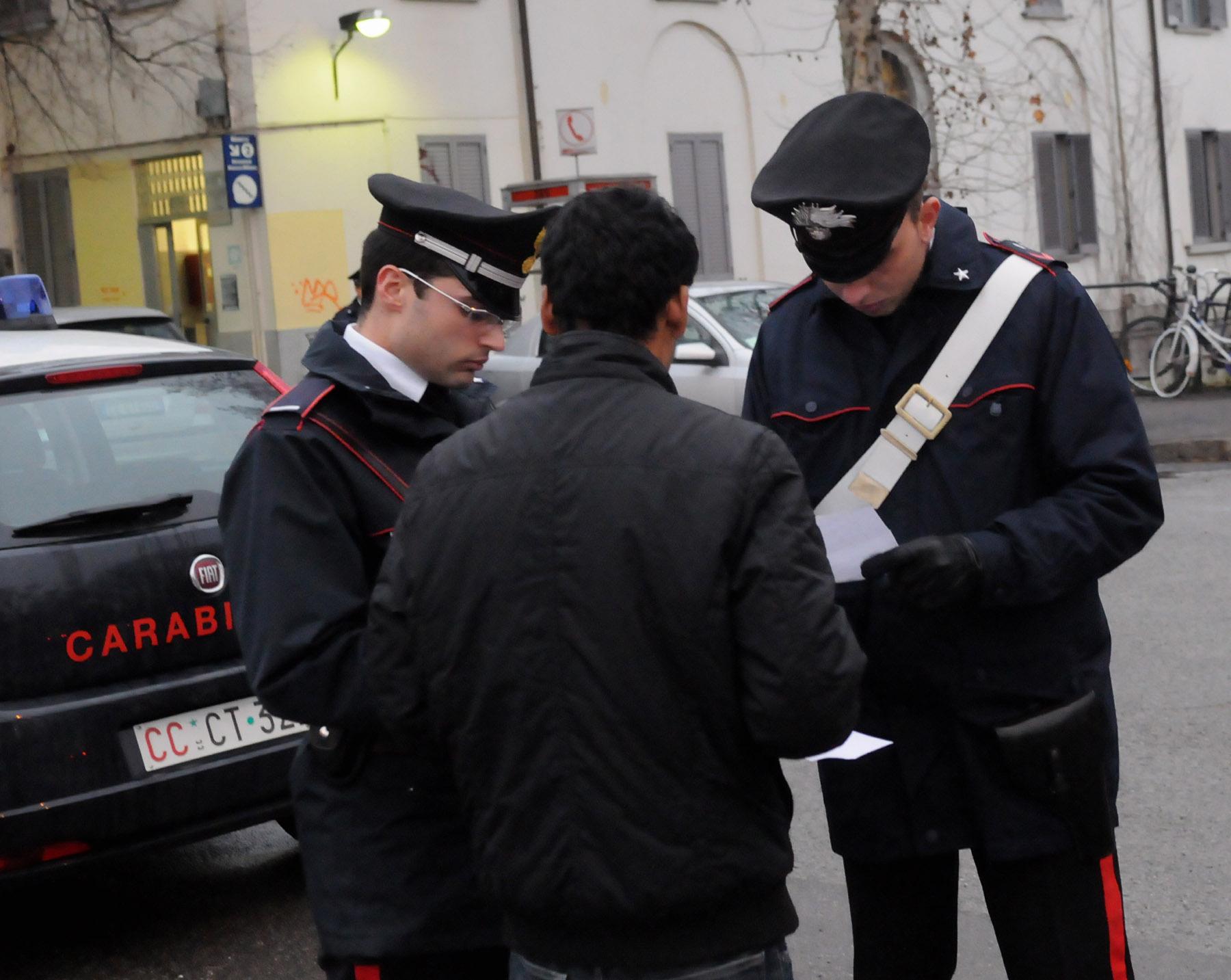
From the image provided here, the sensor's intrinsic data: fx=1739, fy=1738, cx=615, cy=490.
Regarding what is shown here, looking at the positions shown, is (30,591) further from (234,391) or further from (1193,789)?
(1193,789)

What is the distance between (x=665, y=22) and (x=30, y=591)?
16746 mm

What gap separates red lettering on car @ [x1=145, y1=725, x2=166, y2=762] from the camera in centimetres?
416

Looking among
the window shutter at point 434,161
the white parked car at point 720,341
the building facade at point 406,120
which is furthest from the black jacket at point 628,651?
the window shutter at point 434,161

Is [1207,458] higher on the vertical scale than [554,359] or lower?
lower

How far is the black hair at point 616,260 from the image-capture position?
2.07 meters

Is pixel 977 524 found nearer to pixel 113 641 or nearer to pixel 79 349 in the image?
pixel 113 641

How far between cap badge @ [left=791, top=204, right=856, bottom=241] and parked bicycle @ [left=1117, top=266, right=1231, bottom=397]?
16136 millimetres

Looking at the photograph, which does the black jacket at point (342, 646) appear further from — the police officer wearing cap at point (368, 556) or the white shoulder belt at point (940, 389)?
the white shoulder belt at point (940, 389)

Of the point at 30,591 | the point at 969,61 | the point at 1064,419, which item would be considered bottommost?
the point at 30,591

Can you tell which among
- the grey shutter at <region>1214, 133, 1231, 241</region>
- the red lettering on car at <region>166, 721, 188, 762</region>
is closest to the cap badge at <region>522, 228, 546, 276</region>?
the red lettering on car at <region>166, 721, 188, 762</region>

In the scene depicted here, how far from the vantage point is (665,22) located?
19719 mm

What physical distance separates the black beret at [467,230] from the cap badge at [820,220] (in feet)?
1.26

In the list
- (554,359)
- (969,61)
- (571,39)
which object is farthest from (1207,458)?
(554,359)

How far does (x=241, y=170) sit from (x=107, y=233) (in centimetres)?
273
